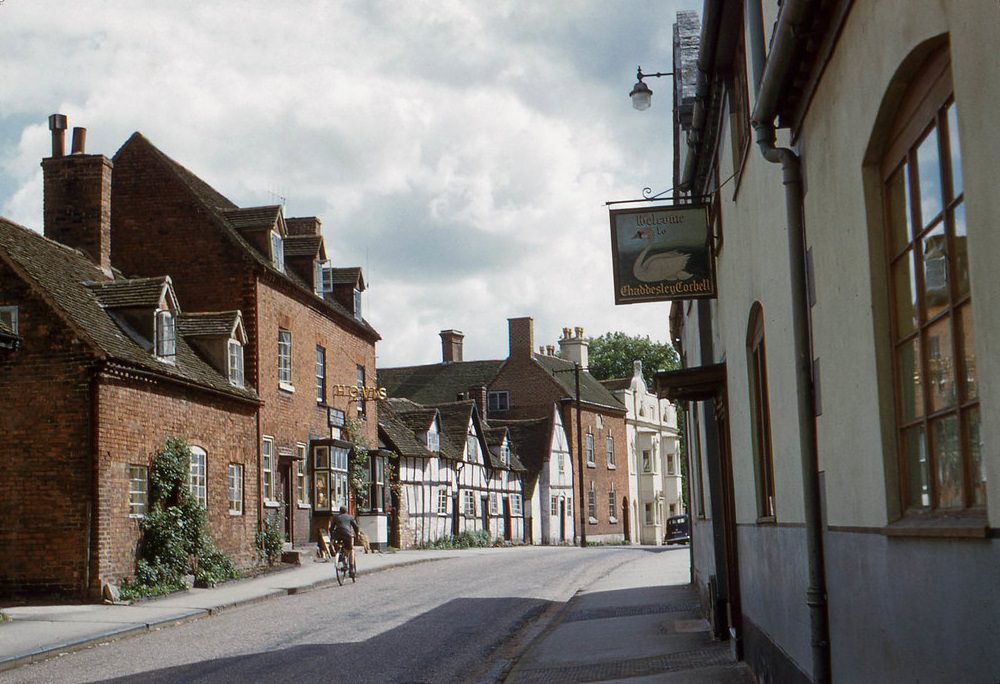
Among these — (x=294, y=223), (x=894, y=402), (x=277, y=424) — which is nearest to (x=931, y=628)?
(x=894, y=402)

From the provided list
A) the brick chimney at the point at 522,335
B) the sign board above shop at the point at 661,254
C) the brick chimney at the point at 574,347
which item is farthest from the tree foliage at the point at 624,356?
the sign board above shop at the point at 661,254

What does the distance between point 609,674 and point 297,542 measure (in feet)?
71.7

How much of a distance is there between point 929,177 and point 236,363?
82.9 ft

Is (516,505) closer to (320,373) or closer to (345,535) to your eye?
(320,373)

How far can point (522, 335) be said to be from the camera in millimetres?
65438

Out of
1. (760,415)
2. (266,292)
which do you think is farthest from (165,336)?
(760,415)

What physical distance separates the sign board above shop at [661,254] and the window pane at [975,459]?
775cm

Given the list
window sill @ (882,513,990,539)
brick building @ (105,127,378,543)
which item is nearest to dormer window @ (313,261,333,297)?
brick building @ (105,127,378,543)

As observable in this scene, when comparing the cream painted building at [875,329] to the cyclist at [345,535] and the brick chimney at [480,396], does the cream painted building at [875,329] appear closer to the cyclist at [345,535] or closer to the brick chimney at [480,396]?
the cyclist at [345,535]

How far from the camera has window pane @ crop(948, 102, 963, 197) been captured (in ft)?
13.9

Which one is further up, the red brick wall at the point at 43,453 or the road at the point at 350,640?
the red brick wall at the point at 43,453

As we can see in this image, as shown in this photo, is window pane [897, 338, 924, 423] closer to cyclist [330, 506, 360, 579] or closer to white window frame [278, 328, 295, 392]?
cyclist [330, 506, 360, 579]

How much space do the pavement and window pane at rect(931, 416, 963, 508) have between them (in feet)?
20.6

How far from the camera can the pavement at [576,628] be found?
11961 millimetres
